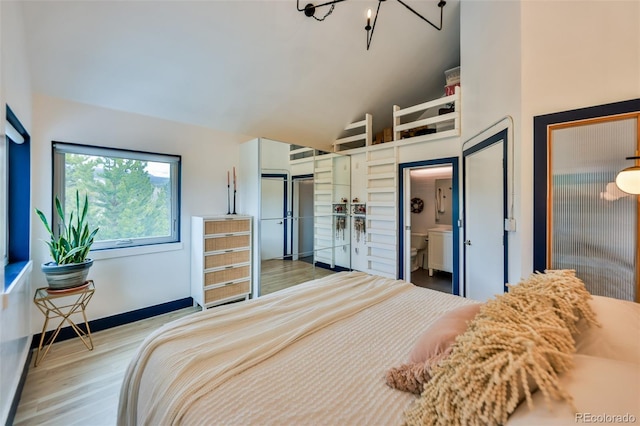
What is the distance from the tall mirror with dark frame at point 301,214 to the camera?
3.55 meters

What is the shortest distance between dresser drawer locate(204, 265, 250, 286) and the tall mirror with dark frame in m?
0.24

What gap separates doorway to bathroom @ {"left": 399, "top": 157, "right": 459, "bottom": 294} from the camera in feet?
11.5

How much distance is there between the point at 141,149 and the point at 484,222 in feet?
12.6

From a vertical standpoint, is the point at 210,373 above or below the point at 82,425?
above

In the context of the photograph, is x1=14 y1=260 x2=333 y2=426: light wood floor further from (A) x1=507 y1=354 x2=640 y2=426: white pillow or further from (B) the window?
(A) x1=507 y1=354 x2=640 y2=426: white pillow

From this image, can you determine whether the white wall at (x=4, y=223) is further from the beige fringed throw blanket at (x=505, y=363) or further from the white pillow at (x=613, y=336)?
the white pillow at (x=613, y=336)

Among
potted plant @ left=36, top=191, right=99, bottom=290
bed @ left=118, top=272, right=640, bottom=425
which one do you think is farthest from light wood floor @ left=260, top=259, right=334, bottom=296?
bed @ left=118, top=272, right=640, bottom=425

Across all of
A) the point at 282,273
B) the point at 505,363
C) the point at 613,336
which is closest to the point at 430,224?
the point at 282,273

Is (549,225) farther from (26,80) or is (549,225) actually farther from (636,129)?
(26,80)

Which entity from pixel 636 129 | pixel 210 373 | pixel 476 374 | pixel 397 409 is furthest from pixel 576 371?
pixel 636 129

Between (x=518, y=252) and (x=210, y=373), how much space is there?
219 cm

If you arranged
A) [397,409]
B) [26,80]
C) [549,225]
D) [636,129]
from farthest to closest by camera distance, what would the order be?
1. [26,80]
2. [549,225]
3. [636,129]
4. [397,409]

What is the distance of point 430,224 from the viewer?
5.36 metres

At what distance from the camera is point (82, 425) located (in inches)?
63.2
